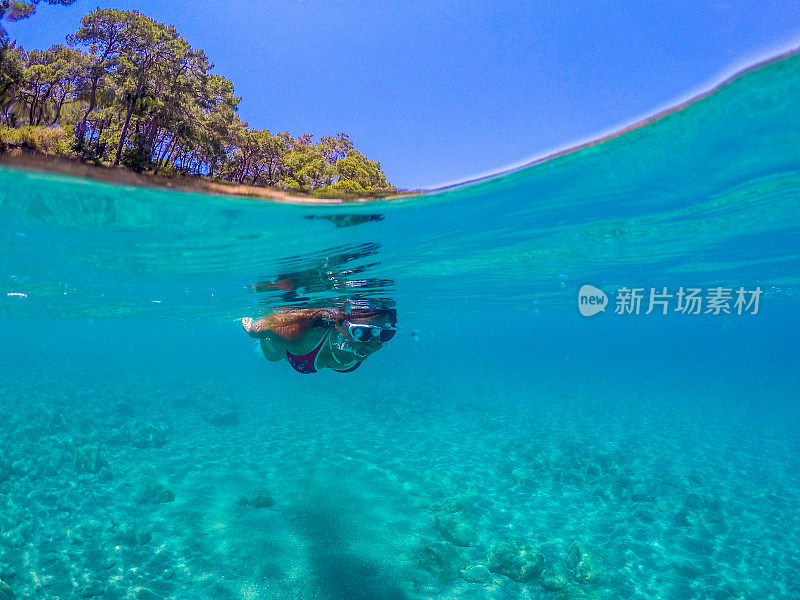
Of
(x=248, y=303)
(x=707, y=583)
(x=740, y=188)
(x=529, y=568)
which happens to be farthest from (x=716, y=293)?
(x=248, y=303)

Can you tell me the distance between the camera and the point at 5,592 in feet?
23.3

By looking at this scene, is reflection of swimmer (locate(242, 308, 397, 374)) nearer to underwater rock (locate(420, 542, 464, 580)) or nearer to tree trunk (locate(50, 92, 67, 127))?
underwater rock (locate(420, 542, 464, 580))

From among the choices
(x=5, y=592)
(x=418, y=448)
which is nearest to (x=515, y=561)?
(x=418, y=448)

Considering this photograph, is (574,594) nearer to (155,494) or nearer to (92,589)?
(92,589)

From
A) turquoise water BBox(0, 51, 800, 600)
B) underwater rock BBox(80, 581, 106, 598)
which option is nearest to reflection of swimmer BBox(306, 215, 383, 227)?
turquoise water BBox(0, 51, 800, 600)

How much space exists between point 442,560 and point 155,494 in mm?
7505

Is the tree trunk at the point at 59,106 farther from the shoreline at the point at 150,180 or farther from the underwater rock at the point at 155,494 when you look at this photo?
the underwater rock at the point at 155,494

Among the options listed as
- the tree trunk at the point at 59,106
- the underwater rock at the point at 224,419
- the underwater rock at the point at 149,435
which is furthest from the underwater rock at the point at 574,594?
the underwater rock at the point at 224,419

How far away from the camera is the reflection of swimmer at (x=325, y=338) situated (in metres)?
9.41

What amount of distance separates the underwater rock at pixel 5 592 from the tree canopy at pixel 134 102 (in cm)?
718

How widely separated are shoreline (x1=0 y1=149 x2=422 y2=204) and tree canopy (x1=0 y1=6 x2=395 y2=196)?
15 centimetres

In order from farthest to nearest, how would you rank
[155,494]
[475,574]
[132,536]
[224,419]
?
[224,419] < [155,494] < [132,536] < [475,574]

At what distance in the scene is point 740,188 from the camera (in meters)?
8.80

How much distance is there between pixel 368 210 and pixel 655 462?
45.3 ft
